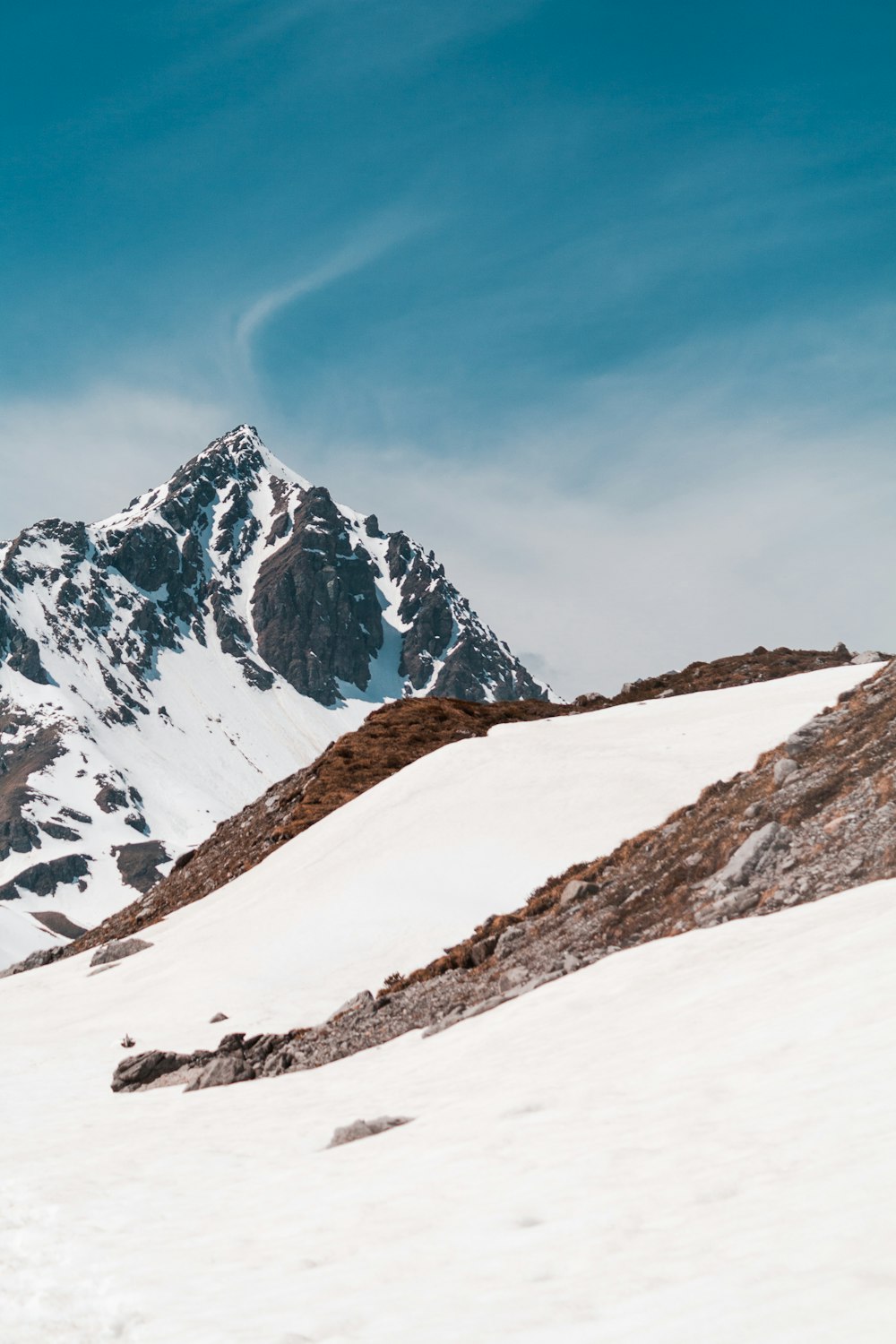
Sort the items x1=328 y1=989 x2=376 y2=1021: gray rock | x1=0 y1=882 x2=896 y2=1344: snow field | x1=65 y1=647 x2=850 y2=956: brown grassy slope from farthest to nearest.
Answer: x1=65 y1=647 x2=850 y2=956: brown grassy slope, x1=328 y1=989 x2=376 y2=1021: gray rock, x1=0 y1=882 x2=896 y2=1344: snow field

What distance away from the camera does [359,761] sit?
158 ft

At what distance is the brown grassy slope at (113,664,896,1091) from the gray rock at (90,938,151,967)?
15.3 meters

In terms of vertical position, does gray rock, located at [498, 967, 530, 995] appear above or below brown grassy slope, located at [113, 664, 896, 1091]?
below

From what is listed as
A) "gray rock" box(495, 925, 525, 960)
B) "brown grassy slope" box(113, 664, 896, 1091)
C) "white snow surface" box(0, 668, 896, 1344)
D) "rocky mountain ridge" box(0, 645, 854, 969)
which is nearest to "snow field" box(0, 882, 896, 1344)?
"white snow surface" box(0, 668, 896, 1344)

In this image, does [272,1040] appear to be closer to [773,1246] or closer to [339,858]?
[339,858]

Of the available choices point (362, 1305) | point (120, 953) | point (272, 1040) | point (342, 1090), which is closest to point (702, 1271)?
point (362, 1305)

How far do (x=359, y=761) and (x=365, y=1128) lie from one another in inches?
1439

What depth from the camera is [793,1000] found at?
1087 centimetres

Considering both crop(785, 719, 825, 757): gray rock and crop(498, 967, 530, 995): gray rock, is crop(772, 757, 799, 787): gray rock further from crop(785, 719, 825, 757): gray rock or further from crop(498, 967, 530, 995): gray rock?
crop(498, 967, 530, 995): gray rock

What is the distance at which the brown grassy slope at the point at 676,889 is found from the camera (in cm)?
1672

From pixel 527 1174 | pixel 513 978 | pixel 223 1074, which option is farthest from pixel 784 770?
pixel 527 1174

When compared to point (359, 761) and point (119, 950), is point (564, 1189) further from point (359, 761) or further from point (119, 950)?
point (359, 761)

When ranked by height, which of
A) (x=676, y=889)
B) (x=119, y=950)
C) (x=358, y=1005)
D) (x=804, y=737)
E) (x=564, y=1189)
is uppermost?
(x=119, y=950)

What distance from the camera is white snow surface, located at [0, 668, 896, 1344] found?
19.5 ft
